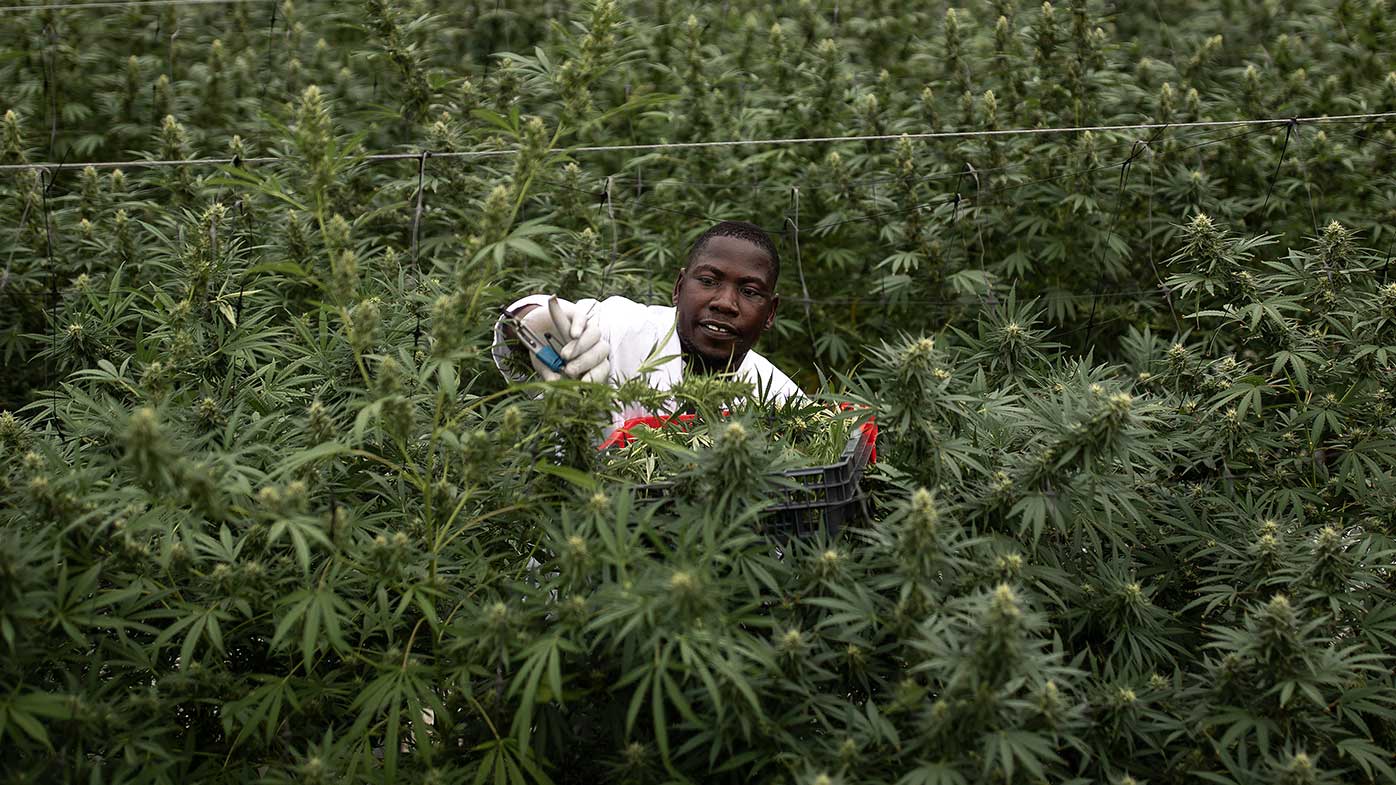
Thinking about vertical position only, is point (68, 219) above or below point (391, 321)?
below

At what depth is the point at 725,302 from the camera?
3195 mm

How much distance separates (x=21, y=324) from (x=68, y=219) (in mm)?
514

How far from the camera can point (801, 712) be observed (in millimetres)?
2197

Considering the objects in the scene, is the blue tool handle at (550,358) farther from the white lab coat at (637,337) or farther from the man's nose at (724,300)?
the man's nose at (724,300)

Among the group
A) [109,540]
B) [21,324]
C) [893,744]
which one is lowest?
[21,324]

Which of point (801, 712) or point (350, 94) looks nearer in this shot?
point (801, 712)

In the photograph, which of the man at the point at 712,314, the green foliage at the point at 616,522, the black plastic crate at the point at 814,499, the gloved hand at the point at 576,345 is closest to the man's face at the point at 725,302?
the man at the point at 712,314

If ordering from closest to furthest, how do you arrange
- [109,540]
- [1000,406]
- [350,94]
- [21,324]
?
[109,540] < [1000,406] < [21,324] < [350,94]

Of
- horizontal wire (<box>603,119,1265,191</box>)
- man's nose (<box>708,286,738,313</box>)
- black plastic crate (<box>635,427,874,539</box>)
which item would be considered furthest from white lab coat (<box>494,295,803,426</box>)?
horizontal wire (<box>603,119,1265,191</box>)

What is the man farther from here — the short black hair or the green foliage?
the green foliage

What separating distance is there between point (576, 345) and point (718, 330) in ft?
2.73

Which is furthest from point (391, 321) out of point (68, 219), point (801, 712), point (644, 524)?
point (68, 219)

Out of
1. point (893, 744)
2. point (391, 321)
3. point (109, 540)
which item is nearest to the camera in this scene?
point (893, 744)

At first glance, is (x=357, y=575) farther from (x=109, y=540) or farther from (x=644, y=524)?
(x=644, y=524)
